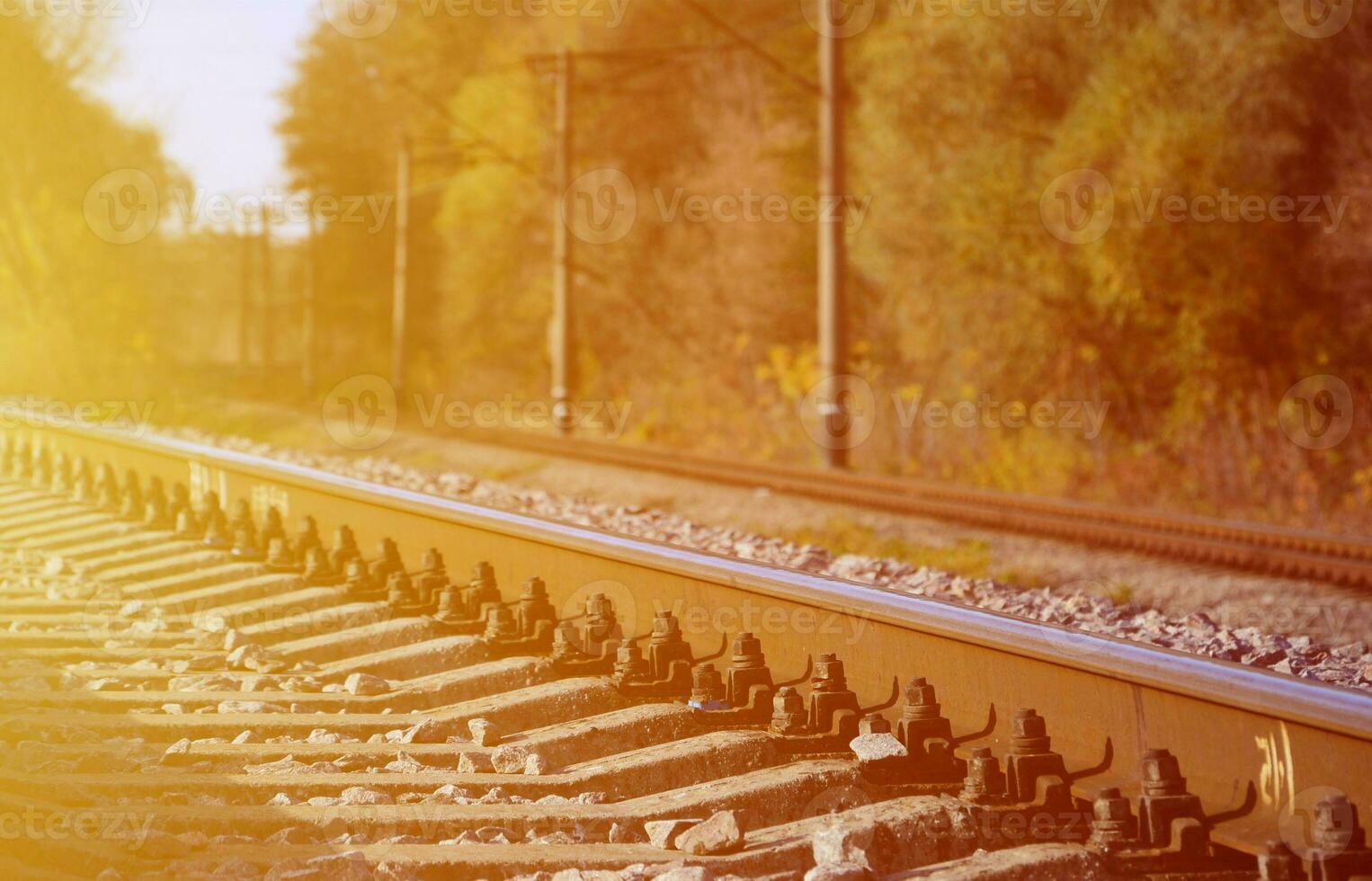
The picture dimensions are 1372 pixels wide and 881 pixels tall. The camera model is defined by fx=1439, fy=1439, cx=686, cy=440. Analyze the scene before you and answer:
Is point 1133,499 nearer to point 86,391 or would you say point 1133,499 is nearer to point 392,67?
point 86,391

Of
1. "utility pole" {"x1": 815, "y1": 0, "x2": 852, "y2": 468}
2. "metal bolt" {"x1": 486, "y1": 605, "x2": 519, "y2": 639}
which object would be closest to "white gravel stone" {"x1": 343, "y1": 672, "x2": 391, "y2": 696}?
"metal bolt" {"x1": 486, "y1": 605, "x2": 519, "y2": 639}

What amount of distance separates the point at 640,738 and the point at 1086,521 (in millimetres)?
6930

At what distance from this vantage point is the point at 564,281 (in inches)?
923

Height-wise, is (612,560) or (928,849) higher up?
(612,560)

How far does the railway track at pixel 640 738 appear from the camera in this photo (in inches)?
117

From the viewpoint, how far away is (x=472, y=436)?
1898 cm

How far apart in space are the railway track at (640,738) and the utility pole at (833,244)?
9353 mm

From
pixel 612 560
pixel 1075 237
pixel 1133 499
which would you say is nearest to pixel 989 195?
pixel 1075 237

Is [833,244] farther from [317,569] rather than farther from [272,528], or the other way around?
[317,569]

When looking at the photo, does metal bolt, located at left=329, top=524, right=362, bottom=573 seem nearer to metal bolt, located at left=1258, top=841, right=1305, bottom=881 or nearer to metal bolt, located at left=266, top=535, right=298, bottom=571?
metal bolt, located at left=266, top=535, right=298, bottom=571

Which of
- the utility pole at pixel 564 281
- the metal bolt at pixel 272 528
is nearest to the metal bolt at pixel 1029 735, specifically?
the metal bolt at pixel 272 528

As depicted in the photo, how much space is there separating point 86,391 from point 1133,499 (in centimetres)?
2360

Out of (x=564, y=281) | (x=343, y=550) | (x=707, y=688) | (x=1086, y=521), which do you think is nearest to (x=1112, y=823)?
(x=707, y=688)

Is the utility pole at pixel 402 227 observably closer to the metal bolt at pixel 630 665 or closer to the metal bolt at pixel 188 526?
the metal bolt at pixel 188 526
